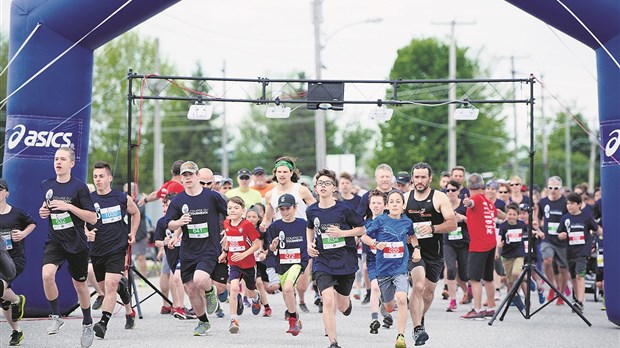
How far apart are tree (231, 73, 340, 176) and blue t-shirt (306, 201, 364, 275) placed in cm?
8104

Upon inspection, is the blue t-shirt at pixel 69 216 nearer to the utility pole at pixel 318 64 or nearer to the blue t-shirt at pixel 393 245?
the blue t-shirt at pixel 393 245

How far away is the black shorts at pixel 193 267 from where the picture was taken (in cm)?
1166

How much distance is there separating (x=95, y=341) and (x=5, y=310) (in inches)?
41.7

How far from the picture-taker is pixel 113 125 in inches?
2525

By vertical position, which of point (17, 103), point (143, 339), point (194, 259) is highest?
point (17, 103)

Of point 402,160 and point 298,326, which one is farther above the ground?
point 402,160

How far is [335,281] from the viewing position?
10.9 metres

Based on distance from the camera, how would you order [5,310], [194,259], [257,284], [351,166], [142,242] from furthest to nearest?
[351,166] < [142,242] < [257,284] < [194,259] < [5,310]

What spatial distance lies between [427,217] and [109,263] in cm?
359

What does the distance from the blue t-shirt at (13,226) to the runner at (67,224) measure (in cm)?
31

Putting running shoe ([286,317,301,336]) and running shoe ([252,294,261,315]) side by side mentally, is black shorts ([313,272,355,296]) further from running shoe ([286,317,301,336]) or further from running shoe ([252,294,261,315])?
running shoe ([252,294,261,315])

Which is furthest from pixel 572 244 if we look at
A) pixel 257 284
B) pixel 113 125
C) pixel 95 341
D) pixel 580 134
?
pixel 580 134

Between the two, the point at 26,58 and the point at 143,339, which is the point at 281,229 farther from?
the point at 26,58

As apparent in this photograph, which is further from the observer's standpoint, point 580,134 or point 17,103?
point 580,134
